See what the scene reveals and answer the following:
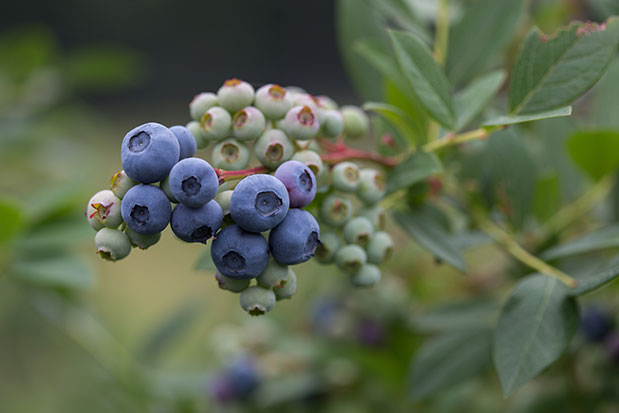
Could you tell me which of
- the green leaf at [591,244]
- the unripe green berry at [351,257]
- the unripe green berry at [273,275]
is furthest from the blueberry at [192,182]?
the green leaf at [591,244]

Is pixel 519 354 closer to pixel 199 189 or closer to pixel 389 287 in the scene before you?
pixel 199 189

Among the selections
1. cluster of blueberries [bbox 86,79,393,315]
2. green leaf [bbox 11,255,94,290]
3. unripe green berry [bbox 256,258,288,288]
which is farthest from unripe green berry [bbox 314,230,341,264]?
green leaf [bbox 11,255,94,290]

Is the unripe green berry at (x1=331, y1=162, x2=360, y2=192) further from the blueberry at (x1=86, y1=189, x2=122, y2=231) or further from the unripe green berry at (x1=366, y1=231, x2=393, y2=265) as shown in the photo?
the blueberry at (x1=86, y1=189, x2=122, y2=231)

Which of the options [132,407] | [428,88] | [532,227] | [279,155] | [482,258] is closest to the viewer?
[279,155]

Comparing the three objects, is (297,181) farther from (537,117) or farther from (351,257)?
(537,117)

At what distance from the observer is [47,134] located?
1.77 m

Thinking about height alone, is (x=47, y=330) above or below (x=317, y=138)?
above

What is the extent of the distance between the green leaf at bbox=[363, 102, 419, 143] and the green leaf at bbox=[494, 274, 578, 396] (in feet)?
0.80

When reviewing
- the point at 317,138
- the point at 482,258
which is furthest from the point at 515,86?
the point at 482,258

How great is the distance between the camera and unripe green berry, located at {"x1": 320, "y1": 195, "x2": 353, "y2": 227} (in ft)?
2.24

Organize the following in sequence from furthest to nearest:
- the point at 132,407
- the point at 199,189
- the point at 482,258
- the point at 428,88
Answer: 1. the point at 482,258
2. the point at 132,407
3. the point at 428,88
4. the point at 199,189

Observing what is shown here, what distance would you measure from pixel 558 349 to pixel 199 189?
440 mm

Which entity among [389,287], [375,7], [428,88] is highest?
[375,7]

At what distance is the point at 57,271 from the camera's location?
3.45ft
